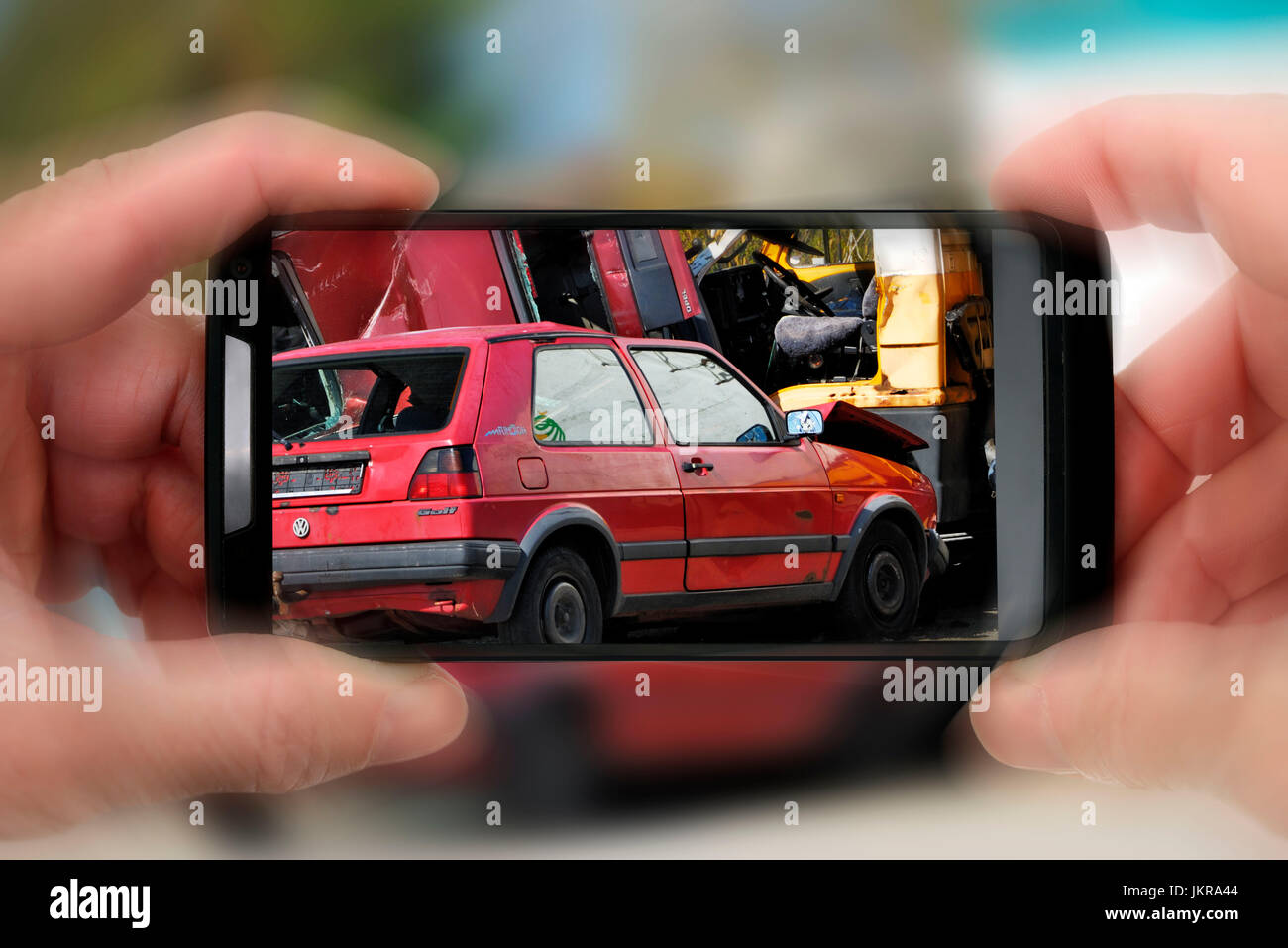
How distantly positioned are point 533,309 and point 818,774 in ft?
4.10

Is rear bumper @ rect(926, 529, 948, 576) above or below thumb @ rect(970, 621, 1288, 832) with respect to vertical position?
above

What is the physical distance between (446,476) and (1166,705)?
1.33 m

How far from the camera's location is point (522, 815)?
7.20 feet

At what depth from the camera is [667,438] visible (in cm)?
172

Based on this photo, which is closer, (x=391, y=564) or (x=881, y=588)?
(x=391, y=564)

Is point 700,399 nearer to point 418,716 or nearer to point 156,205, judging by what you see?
point 418,716

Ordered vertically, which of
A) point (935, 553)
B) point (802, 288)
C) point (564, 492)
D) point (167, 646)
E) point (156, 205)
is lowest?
point (167, 646)

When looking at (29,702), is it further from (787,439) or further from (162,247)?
(787,439)

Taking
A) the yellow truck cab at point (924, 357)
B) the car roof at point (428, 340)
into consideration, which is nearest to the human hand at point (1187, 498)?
the yellow truck cab at point (924, 357)

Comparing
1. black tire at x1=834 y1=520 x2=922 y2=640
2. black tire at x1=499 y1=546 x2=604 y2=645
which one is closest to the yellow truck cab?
black tire at x1=834 y1=520 x2=922 y2=640

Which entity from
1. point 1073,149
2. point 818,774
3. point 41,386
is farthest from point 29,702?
point 1073,149

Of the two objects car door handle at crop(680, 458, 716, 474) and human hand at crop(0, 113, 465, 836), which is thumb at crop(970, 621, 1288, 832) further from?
human hand at crop(0, 113, 465, 836)

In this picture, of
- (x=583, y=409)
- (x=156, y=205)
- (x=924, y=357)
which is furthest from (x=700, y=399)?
(x=156, y=205)

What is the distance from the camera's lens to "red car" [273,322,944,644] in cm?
164
